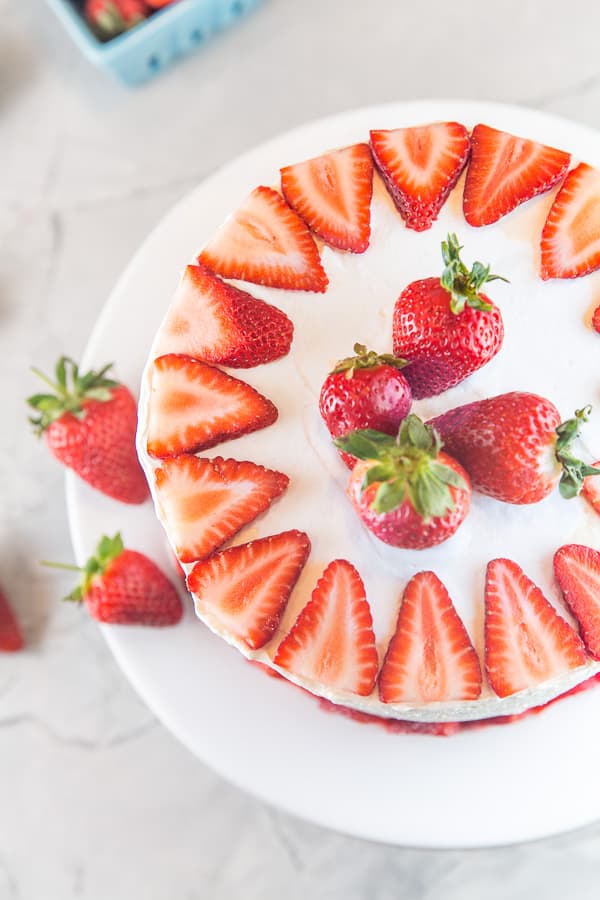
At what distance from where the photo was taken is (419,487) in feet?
4.49

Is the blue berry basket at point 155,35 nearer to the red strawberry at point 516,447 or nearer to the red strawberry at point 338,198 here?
the red strawberry at point 338,198

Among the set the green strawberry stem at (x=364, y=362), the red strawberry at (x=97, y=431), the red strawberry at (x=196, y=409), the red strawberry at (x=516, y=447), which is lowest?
the red strawberry at (x=97, y=431)

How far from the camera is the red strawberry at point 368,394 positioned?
4.85 feet

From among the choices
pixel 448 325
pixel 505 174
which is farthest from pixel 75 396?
pixel 505 174

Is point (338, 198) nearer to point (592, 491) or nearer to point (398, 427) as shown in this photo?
point (398, 427)

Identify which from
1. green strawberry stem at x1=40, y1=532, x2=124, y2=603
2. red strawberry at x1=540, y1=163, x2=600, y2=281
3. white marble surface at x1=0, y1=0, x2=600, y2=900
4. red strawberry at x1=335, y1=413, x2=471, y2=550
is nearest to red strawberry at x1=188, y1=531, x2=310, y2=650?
red strawberry at x1=335, y1=413, x2=471, y2=550

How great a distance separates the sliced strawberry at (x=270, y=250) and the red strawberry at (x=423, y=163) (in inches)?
7.6

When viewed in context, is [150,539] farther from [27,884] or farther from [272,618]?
[27,884]

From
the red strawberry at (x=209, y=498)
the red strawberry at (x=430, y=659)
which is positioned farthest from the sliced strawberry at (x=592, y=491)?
the red strawberry at (x=209, y=498)

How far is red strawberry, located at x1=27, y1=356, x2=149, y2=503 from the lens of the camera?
6.58 feet

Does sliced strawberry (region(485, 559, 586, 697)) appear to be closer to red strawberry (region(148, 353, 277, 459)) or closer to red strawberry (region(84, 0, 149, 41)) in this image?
red strawberry (region(148, 353, 277, 459))

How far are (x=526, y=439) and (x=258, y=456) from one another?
480mm

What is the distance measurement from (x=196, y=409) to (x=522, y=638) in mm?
676

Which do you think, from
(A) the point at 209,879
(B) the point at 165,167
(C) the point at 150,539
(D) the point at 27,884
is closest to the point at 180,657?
(C) the point at 150,539
